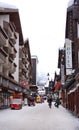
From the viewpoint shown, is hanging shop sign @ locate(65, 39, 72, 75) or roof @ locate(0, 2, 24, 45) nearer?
hanging shop sign @ locate(65, 39, 72, 75)

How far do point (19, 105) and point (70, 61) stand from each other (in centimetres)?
2307

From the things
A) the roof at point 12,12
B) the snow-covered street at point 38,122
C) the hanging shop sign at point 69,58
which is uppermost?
the roof at point 12,12

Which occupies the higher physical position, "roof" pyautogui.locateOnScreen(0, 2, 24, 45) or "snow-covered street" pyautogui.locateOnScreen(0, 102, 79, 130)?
"roof" pyautogui.locateOnScreen(0, 2, 24, 45)

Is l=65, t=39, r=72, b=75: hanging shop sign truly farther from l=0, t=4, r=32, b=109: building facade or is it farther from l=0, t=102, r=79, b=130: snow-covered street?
l=0, t=4, r=32, b=109: building facade

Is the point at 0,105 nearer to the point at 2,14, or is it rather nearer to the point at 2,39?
the point at 2,39

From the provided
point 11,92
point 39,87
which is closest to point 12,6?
point 11,92

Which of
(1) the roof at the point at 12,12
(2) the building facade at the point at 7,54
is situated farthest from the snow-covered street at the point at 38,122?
(1) the roof at the point at 12,12

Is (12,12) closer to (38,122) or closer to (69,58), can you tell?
(69,58)

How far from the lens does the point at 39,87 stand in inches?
7643

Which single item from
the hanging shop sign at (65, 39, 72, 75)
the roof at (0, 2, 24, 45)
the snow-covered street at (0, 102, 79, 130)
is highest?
the roof at (0, 2, 24, 45)

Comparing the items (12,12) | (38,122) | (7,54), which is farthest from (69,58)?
(12,12)

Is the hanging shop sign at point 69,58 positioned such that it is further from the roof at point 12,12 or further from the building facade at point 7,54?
the roof at point 12,12

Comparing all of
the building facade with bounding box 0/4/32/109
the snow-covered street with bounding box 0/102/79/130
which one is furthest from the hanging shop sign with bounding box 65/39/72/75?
the building facade with bounding box 0/4/32/109

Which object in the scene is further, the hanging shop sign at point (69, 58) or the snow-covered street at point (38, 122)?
the hanging shop sign at point (69, 58)
